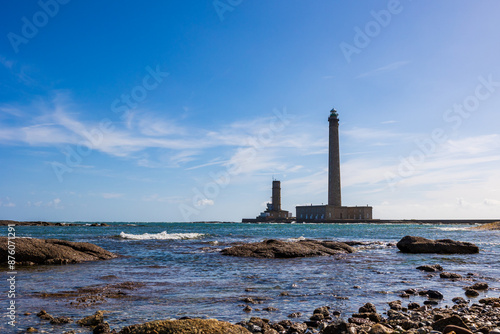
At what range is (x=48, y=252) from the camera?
17.5 m

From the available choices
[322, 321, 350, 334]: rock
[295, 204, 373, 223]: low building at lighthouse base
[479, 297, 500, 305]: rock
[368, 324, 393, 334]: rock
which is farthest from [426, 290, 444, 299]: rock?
[295, 204, 373, 223]: low building at lighthouse base

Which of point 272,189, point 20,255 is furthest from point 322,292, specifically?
point 272,189

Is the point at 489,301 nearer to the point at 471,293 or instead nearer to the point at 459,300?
the point at 459,300

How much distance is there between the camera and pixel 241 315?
8.47m

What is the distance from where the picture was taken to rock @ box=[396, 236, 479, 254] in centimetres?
2539

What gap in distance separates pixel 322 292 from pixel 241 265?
6.61 m

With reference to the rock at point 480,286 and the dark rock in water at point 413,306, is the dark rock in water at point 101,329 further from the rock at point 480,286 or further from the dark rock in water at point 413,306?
the rock at point 480,286

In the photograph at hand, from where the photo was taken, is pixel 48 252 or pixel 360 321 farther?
pixel 48 252

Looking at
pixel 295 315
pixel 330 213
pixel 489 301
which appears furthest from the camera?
pixel 330 213

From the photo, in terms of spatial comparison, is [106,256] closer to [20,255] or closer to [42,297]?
[20,255]

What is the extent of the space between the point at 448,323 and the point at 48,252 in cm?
1646

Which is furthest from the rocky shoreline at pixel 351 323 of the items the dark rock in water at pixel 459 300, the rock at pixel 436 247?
the rock at pixel 436 247

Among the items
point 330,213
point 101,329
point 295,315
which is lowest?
point 295,315

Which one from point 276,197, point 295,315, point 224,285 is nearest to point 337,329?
point 295,315
